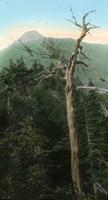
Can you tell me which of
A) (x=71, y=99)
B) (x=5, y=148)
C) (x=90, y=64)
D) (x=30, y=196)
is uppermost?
(x=90, y=64)

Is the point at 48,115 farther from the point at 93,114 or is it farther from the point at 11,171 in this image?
the point at 11,171

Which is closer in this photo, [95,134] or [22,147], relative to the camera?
[22,147]

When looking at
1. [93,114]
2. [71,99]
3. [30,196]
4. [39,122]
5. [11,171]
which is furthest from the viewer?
[93,114]

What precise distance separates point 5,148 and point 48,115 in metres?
25.7

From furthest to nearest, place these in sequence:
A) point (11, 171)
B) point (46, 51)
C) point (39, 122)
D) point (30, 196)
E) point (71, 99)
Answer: point (39, 122) < point (11, 171) < point (46, 51) < point (71, 99) < point (30, 196)

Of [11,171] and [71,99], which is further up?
[71,99]

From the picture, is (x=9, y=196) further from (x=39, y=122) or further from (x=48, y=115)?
(x=48, y=115)

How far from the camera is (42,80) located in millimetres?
18375

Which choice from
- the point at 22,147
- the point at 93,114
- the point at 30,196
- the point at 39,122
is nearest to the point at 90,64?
the point at 30,196

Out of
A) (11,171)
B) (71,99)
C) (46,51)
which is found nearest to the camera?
(71,99)

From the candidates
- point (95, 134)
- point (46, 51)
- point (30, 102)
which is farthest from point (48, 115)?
point (46, 51)

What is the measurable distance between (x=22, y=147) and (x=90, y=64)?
23.5 ft

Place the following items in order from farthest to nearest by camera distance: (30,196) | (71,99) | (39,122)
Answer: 1. (39,122)
2. (71,99)
3. (30,196)

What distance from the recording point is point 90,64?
17594mm
